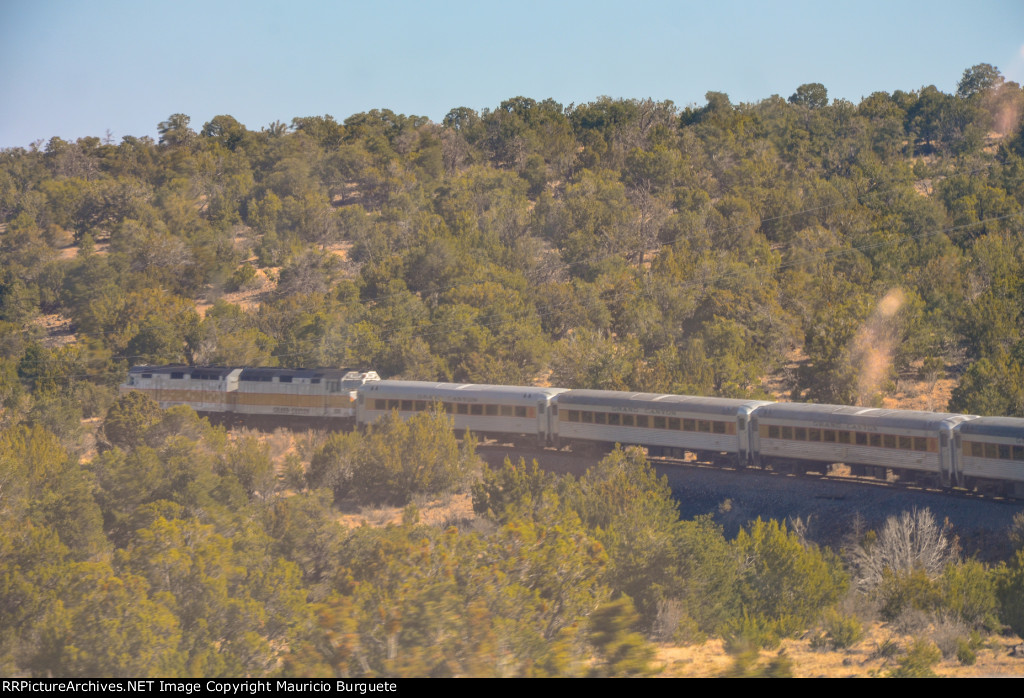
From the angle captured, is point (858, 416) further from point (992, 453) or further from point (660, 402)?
point (660, 402)

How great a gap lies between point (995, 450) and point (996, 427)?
590 millimetres

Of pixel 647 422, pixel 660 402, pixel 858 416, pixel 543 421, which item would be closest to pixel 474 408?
pixel 543 421

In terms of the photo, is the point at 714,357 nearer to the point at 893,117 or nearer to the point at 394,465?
the point at 394,465

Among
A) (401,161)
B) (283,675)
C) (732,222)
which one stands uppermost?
(401,161)

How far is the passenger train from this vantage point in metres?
24.7

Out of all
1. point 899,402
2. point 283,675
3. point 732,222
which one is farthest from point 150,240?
point 283,675

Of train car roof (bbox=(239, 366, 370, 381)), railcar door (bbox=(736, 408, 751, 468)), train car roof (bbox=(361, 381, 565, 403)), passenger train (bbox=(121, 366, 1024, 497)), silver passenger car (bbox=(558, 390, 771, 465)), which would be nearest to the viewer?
passenger train (bbox=(121, 366, 1024, 497))

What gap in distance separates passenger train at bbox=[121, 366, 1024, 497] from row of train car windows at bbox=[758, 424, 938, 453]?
0.03 metres

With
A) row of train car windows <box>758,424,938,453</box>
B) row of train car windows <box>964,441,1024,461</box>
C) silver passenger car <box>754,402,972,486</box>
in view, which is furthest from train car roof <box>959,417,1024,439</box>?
row of train car windows <box>758,424,938,453</box>

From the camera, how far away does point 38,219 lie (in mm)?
72938

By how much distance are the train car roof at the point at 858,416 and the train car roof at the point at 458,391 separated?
7.94 metres

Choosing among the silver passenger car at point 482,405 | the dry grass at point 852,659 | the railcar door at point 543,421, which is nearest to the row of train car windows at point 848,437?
the dry grass at point 852,659

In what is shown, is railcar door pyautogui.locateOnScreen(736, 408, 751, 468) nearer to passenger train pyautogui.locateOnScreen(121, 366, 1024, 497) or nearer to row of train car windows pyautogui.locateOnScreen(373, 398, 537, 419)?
passenger train pyautogui.locateOnScreen(121, 366, 1024, 497)

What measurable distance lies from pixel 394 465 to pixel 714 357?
18330mm
